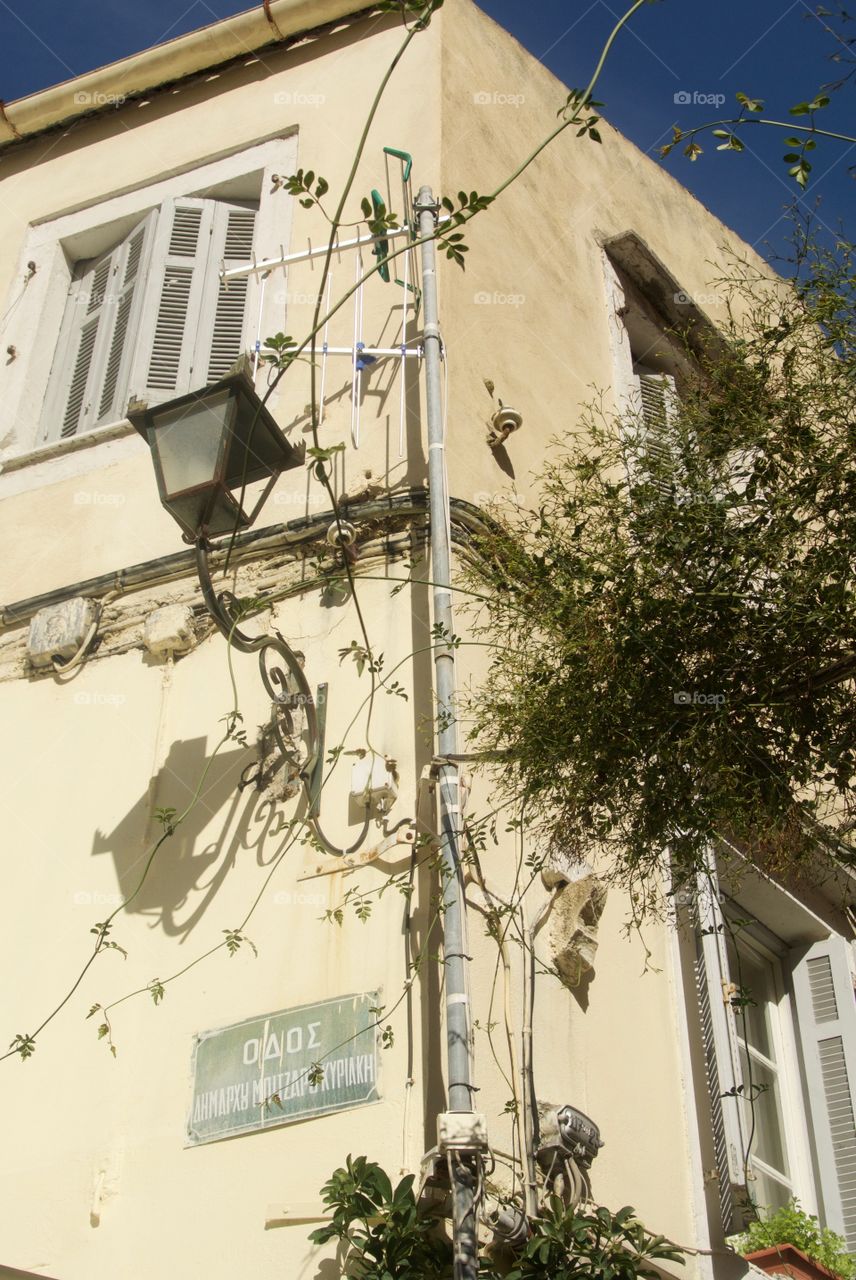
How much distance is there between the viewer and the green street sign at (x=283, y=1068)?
4.35 meters

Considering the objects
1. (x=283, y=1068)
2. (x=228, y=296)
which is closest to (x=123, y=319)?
(x=228, y=296)

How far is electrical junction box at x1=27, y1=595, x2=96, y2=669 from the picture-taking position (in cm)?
615

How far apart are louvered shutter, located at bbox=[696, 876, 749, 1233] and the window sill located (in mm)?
3548

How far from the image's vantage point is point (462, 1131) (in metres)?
3.79

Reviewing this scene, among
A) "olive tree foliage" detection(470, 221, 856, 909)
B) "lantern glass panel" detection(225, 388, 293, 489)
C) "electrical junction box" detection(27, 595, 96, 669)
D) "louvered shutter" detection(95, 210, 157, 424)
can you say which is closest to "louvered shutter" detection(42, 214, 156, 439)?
"louvered shutter" detection(95, 210, 157, 424)

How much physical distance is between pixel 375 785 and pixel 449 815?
20.5 inches

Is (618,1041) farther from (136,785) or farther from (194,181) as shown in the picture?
(194,181)

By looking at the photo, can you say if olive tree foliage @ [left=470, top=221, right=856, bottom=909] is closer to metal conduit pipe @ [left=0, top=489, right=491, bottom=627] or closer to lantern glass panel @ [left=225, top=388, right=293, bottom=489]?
lantern glass panel @ [left=225, top=388, right=293, bottom=489]

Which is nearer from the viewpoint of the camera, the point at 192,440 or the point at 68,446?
the point at 192,440

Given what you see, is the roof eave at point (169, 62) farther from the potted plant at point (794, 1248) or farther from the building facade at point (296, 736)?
the potted plant at point (794, 1248)

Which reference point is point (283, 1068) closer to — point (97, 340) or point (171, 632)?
point (171, 632)

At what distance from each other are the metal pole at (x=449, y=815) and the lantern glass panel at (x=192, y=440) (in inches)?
30.4

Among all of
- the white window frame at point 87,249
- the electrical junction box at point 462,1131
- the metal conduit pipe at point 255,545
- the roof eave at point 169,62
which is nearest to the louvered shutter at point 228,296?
the white window frame at point 87,249

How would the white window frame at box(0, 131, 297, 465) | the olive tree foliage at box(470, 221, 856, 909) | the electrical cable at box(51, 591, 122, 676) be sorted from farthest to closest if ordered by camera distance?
the white window frame at box(0, 131, 297, 465) < the electrical cable at box(51, 591, 122, 676) < the olive tree foliage at box(470, 221, 856, 909)
